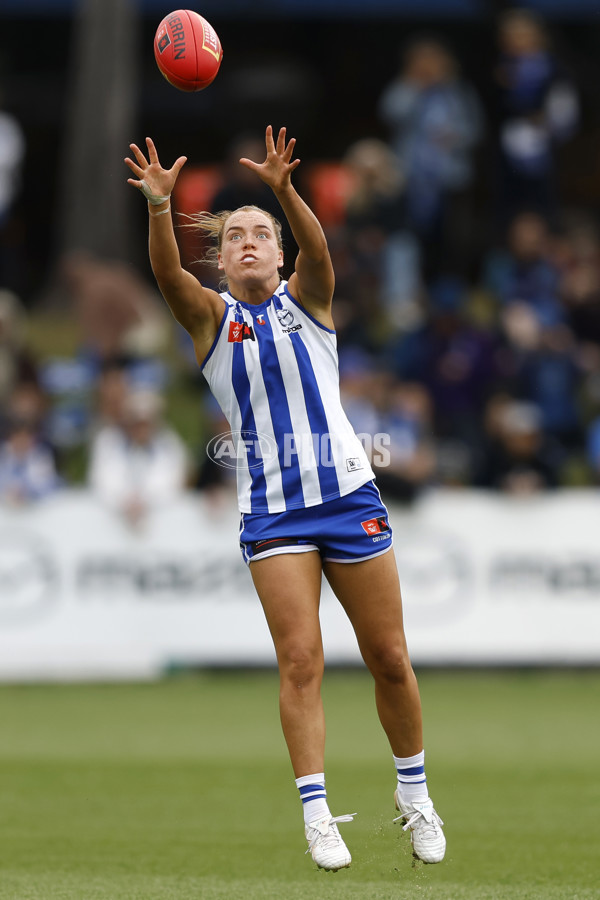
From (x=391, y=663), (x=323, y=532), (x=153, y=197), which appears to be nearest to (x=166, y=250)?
(x=153, y=197)

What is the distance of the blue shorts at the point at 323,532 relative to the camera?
18.0ft

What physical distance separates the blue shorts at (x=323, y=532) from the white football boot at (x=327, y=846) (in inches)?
38.3

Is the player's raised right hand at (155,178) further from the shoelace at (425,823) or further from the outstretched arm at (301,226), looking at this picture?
the shoelace at (425,823)

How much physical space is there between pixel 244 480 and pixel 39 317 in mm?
13435

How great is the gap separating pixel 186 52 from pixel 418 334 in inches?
331

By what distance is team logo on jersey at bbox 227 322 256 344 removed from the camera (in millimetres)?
5582

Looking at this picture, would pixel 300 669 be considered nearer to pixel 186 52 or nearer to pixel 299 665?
pixel 299 665

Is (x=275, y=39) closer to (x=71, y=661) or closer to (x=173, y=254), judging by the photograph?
(x=71, y=661)

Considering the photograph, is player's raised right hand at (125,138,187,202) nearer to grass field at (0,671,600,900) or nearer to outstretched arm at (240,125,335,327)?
outstretched arm at (240,125,335,327)

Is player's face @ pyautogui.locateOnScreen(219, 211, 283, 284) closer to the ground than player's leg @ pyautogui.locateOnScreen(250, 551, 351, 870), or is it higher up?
higher up

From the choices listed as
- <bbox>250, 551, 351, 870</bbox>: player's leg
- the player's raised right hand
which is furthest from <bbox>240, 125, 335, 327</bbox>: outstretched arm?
<bbox>250, 551, 351, 870</bbox>: player's leg

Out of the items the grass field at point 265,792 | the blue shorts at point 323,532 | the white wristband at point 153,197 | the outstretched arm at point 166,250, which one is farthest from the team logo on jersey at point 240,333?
the grass field at point 265,792

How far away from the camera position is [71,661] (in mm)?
12258

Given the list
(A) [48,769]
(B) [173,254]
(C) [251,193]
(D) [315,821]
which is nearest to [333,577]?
(D) [315,821]
